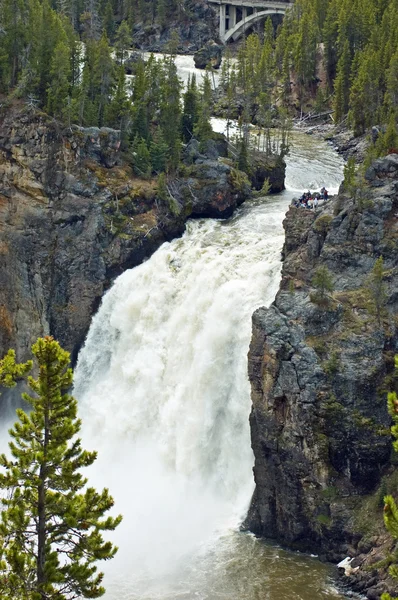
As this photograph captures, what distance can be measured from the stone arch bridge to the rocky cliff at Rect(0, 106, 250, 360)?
9330cm

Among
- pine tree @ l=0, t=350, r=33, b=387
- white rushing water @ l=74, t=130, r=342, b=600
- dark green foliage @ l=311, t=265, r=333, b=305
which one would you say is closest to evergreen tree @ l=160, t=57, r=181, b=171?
white rushing water @ l=74, t=130, r=342, b=600

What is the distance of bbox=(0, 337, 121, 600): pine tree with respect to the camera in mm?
26938

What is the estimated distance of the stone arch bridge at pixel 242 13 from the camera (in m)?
153

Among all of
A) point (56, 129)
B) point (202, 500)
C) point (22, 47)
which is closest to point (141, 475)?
point (202, 500)

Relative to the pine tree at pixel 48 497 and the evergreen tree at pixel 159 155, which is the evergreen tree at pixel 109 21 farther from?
the pine tree at pixel 48 497

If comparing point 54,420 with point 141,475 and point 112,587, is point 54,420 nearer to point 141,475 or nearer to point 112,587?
point 112,587

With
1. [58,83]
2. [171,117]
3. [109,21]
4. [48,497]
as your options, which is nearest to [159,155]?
[171,117]

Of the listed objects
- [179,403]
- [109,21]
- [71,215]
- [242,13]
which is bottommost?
[179,403]

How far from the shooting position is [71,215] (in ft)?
208

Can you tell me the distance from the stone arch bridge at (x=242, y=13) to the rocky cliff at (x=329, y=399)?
373 feet

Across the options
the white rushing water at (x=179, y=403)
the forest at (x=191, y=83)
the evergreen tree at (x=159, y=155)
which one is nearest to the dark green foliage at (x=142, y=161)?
the forest at (x=191, y=83)

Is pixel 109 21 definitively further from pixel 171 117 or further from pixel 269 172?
pixel 269 172

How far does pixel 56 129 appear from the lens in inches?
2606

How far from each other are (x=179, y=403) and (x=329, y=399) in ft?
39.5
